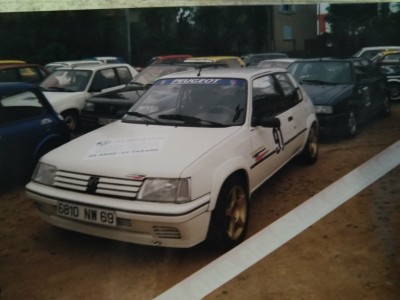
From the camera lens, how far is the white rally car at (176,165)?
7.13ft

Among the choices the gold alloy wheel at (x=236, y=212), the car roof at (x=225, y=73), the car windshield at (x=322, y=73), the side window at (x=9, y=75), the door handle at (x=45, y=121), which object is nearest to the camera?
the gold alloy wheel at (x=236, y=212)

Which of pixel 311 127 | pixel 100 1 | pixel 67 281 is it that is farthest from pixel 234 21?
pixel 311 127

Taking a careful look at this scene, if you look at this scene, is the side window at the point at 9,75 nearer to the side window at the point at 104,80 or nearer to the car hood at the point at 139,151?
the side window at the point at 104,80

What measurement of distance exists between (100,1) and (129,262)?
1.47m

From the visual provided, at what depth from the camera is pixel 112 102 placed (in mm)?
5359

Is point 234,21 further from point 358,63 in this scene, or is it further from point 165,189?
point 358,63

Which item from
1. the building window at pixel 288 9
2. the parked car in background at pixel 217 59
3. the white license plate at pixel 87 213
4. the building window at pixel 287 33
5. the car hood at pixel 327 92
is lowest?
the white license plate at pixel 87 213

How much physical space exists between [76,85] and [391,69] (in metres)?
4.78

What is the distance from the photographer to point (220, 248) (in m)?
2.38

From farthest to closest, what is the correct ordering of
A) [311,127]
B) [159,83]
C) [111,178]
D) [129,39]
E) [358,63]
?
[358,63]
[311,127]
[159,83]
[111,178]
[129,39]

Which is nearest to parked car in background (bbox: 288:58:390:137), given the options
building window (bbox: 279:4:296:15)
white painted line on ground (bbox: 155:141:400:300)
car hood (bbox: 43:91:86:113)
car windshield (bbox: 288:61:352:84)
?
car windshield (bbox: 288:61:352:84)

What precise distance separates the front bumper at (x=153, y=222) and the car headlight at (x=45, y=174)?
0.70ft

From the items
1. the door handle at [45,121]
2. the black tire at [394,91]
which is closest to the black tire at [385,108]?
the black tire at [394,91]

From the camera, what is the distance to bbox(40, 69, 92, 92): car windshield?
6.07 metres
